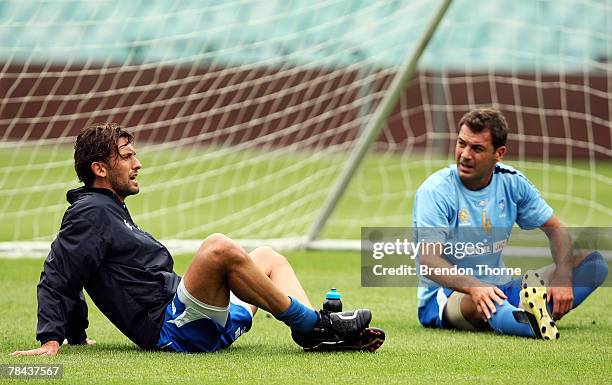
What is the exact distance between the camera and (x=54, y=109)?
644 inches

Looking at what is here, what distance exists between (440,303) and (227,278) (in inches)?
61.9

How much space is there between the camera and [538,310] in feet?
17.8

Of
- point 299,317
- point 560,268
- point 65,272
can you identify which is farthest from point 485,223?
point 65,272

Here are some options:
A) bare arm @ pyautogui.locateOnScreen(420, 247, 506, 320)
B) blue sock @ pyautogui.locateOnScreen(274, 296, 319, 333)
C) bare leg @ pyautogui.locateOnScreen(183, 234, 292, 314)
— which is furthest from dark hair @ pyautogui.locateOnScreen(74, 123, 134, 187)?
bare arm @ pyautogui.locateOnScreen(420, 247, 506, 320)

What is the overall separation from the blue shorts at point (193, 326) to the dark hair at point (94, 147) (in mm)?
687

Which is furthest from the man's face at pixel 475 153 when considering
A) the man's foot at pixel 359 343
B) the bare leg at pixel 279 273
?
the man's foot at pixel 359 343

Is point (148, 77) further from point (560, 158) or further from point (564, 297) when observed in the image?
point (560, 158)

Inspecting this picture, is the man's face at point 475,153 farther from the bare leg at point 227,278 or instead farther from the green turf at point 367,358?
the bare leg at point 227,278

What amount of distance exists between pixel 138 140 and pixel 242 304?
14.4 meters

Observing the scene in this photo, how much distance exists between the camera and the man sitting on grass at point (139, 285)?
15.6 feet

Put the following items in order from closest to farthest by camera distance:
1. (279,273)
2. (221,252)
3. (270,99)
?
(221,252) < (279,273) < (270,99)

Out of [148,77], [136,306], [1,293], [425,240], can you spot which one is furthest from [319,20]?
[136,306]

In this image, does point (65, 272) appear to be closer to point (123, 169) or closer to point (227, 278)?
point (123, 169)

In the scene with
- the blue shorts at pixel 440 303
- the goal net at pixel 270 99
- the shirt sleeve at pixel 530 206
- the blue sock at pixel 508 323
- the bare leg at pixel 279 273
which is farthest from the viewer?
the goal net at pixel 270 99
